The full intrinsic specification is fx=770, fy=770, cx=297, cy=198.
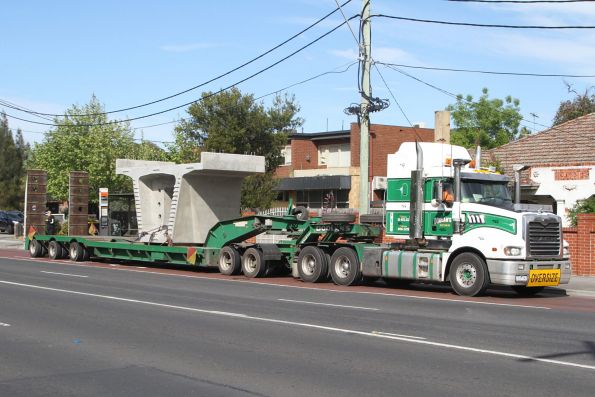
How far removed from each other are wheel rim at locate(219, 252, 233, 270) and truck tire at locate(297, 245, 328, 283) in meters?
2.58

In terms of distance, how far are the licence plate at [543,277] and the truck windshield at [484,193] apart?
171cm

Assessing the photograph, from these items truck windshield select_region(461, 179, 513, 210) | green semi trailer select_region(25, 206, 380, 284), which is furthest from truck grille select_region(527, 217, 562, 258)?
green semi trailer select_region(25, 206, 380, 284)

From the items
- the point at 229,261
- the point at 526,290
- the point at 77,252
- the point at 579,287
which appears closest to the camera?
the point at 526,290

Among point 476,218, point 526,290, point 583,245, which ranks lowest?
point 526,290

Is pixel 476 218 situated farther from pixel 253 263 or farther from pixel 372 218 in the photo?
pixel 253 263

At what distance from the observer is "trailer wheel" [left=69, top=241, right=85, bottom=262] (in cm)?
2780

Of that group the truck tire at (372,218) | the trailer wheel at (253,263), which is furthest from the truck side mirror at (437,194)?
the trailer wheel at (253,263)

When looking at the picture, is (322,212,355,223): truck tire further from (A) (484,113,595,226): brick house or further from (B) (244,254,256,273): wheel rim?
(A) (484,113,595,226): brick house

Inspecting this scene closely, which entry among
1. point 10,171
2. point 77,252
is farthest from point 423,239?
point 10,171

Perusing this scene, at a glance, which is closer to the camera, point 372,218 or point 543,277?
point 543,277

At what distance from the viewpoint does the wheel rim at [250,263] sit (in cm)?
2172

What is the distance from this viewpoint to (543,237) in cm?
1711

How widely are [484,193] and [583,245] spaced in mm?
5853

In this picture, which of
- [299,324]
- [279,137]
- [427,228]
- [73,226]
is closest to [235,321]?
[299,324]
